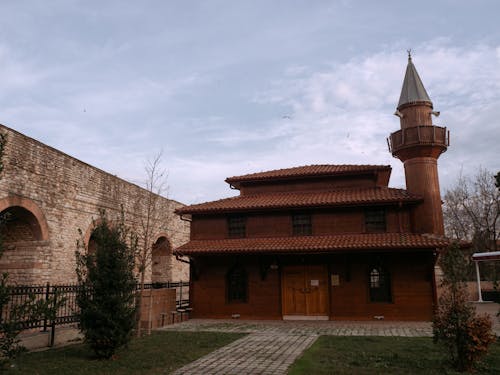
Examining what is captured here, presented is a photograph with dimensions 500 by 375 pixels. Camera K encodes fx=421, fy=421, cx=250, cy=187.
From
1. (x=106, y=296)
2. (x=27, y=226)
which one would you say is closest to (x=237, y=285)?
(x=27, y=226)

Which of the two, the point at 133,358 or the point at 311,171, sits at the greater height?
the point at 311,171

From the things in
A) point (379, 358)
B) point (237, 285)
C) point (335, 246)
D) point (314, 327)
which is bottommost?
point (314, 327)

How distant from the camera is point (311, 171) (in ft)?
63.3

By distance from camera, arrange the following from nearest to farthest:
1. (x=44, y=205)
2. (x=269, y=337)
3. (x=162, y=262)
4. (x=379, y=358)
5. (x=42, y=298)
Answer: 1. (x=42, y=298)
2. (x=379, y=358)
3. (x=269, y=337)
4. (x=44, y=205)
5. (x=162, y=262)

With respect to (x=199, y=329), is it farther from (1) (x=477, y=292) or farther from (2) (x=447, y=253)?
(1) (x=477, y=292)

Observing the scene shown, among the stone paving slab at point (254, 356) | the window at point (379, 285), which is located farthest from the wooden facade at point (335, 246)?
the stone paving slab at point (254, 356)

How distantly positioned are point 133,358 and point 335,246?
8189 mm

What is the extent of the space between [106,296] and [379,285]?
33.8 feet

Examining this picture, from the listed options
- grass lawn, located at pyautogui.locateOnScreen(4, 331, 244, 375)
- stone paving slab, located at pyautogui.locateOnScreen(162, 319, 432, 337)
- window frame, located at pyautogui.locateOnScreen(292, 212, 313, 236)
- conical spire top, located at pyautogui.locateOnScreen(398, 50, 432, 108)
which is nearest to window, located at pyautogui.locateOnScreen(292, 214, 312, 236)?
window frame, located at pyautogui.locateOnScreen(292, 212, 313, 236)

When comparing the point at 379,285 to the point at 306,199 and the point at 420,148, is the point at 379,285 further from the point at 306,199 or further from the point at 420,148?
the point at 420,148

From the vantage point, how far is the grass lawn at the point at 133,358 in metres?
8.04

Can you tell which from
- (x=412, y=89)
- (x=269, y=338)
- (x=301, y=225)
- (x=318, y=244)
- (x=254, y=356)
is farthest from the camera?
(x=412, y=89)

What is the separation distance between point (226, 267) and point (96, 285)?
8424 mm

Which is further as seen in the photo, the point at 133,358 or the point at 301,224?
the point at 301,224
